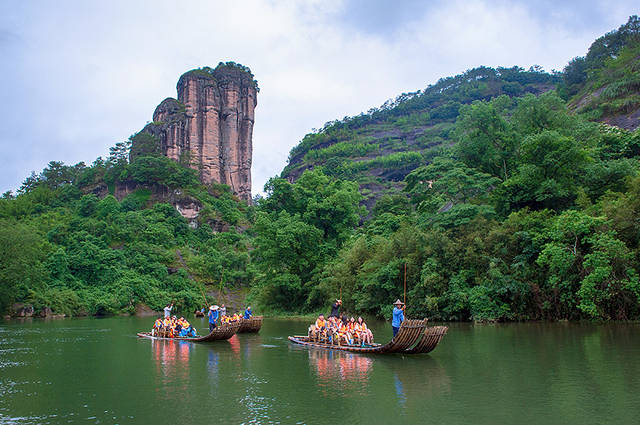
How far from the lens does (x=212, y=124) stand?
88.2m

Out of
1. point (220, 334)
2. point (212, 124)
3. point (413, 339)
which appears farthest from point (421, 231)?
point (212, 124)

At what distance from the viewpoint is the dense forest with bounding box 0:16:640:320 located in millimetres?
23734

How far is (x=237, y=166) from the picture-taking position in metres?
92.6

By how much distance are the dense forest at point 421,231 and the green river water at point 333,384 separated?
5.88 m

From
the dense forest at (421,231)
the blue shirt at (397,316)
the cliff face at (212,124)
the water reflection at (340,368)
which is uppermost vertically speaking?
the cliff face at (212,124)

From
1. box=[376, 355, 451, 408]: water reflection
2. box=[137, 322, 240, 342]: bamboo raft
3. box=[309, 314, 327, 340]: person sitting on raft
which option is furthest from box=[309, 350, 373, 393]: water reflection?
box=[137, 322, 240, 342]: bamboo raft

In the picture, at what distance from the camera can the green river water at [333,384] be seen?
8414 mm

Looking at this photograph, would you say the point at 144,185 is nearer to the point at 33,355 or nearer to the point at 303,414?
the point at 33,355

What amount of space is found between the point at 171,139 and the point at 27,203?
24.4 metres

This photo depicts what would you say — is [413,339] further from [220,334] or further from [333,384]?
[220,334]

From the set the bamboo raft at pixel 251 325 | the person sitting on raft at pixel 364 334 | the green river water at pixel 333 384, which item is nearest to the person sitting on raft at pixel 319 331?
the green river water at pixel 333 384

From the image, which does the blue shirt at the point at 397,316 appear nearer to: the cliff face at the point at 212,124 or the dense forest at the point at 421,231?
the dense forest at the point at 421,231

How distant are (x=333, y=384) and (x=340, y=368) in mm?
2336

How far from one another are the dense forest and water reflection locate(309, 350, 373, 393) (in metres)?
11.7
